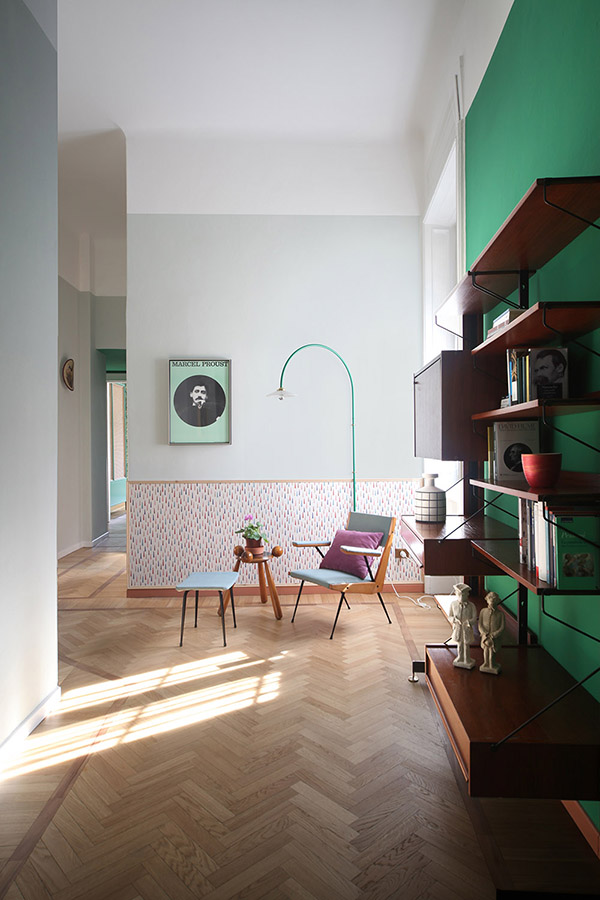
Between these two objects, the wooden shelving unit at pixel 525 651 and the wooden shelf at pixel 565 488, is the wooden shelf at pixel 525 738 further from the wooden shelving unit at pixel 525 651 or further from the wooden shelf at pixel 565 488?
the wooden shelf at pixel 565 488

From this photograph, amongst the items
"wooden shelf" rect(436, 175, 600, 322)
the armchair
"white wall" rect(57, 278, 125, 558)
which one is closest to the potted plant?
the armchair

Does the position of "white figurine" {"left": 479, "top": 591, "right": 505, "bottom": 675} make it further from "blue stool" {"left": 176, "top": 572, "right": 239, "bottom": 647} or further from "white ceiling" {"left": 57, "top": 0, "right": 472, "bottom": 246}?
"white ceiling" {"left": 57, "top": 0, "right": 472, "bottom": 246}

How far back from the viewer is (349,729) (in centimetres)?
272

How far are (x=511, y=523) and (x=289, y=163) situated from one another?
398 centimetres

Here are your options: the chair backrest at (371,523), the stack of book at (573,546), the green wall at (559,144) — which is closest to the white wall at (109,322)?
the chair backrest at (371,523)

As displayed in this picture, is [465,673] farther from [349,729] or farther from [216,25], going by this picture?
[216,25]

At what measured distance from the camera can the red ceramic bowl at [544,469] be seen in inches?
69.0

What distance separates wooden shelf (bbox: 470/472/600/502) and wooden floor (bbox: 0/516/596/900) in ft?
3.80

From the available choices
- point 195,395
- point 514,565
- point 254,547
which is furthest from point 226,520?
point 514,565

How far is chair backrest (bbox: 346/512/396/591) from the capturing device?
4102mm

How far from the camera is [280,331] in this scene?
531 centimetres

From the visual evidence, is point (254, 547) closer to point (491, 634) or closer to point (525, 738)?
point (491, 634)

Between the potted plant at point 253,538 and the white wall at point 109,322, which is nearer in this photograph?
the potted plant at point 253,538

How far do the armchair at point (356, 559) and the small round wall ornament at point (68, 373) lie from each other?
4199 millimetres
